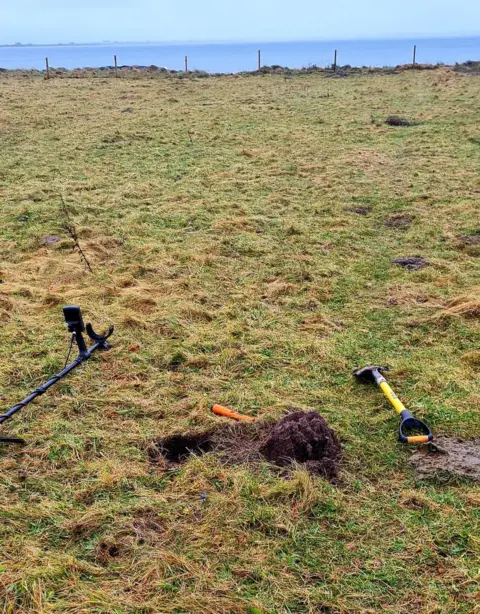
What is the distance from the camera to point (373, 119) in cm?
1363

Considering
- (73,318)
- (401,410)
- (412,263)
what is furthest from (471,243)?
(73,318)

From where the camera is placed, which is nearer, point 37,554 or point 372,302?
point 37,554

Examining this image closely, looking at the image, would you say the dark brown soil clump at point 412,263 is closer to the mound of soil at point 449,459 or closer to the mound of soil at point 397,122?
the mound of soil at point 449,459

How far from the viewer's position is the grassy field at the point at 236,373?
90.4 inches

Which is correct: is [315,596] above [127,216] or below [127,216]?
below

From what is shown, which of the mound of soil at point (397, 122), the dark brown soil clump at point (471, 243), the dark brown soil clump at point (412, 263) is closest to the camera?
the dark brown soil clump at point (412, 263)

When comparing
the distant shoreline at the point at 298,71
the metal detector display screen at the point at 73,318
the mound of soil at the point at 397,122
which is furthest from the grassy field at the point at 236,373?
the distant shoreline at the point at 298,71

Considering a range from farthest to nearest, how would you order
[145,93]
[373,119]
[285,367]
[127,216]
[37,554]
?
[145,93]
[373,119]
[127,216]
[285,367]
[37,554]

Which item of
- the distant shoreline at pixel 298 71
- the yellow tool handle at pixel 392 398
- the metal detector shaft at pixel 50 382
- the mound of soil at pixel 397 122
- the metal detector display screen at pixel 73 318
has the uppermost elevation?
the distant shoreline at pixel 298 71

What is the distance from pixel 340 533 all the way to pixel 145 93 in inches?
783

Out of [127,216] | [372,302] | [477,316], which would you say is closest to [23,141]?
[127,216]

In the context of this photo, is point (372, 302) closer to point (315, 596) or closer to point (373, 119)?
point (315, 596)

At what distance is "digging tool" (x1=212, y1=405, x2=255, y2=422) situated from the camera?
3.26m

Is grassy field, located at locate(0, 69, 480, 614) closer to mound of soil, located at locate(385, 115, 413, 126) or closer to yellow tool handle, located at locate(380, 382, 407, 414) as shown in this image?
yellow tool handle, located at locate(380, 382, 407, 414)
